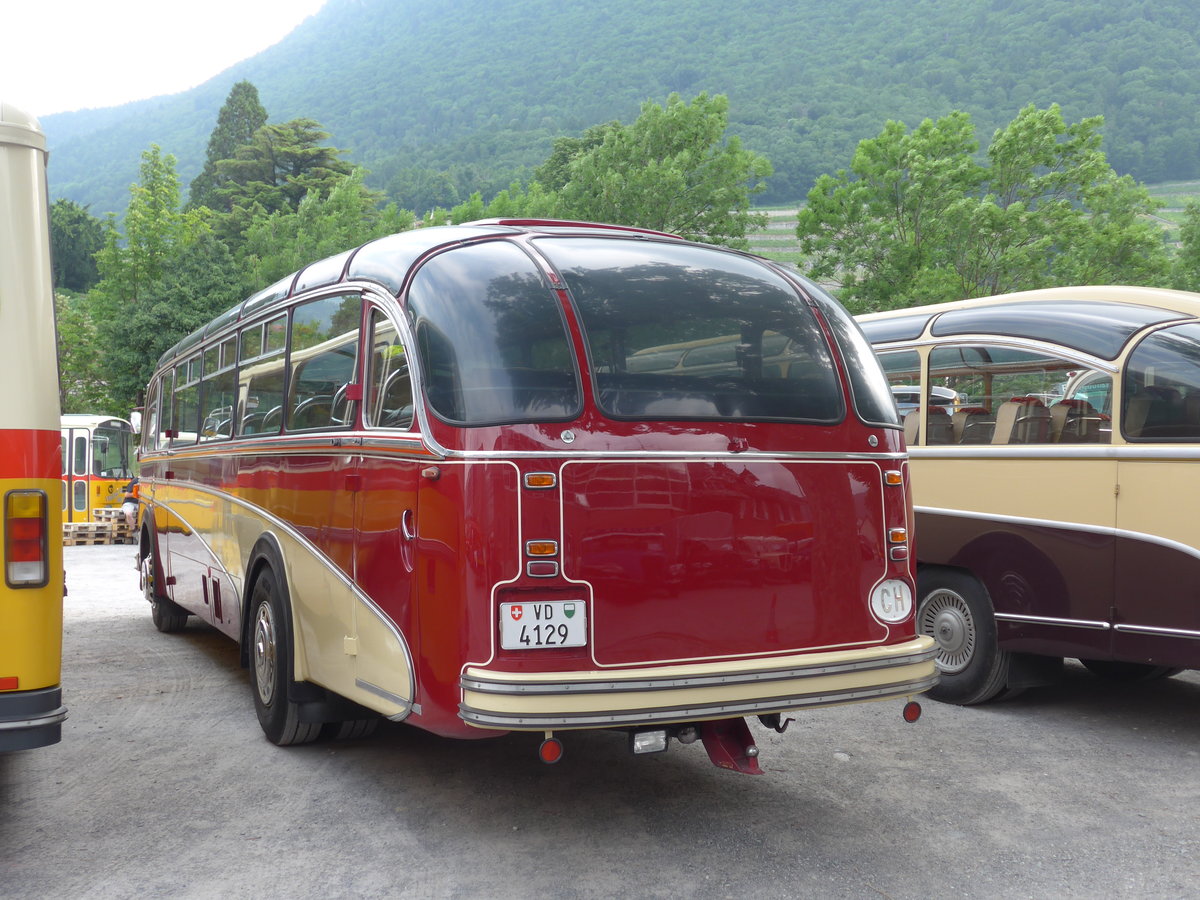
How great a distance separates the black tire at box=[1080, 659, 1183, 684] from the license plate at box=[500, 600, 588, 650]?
506 cm

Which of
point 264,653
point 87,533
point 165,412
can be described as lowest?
point 87,533

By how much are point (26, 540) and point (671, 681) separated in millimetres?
2570

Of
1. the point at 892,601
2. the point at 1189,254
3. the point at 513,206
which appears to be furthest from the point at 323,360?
the point at 1189,254

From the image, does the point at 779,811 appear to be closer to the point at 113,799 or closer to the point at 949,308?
the point at 113,799

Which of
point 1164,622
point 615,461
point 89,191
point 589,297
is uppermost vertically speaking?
point 89,191

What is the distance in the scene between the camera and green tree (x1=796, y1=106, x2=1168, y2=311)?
1034 inches

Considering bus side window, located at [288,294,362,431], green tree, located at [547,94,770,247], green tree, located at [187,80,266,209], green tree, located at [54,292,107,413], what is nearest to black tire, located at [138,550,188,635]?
bus side window, located at [288,294,362,431]

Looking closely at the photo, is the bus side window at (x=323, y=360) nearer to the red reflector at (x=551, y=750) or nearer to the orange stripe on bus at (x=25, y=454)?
the orange stripe on bus at (x=25, y=454)

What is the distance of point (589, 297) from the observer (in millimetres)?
4840

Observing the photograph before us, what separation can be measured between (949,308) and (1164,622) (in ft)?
8.83

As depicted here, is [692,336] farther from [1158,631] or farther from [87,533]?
[87,533]

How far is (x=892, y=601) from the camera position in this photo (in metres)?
5.14

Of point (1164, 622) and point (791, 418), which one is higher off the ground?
point (791, 418)

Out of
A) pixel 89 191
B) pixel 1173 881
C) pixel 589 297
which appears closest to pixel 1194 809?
pixel 1173 881
